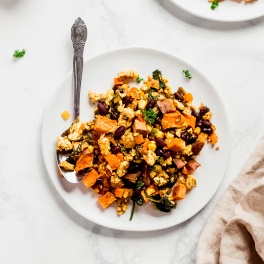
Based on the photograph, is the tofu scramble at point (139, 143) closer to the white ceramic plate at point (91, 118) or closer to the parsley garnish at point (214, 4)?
the white ceramic plate at point (91, 118)

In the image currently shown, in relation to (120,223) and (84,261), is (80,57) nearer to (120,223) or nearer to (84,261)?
(120,223)

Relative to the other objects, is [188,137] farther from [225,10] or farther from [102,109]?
[225,10]

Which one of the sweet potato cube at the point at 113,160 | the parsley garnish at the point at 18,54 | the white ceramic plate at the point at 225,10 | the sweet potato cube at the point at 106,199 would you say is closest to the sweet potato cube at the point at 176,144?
the sweet potato cube at the point at 113,160

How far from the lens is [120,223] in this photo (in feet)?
7.07

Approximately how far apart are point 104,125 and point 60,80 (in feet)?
1.06

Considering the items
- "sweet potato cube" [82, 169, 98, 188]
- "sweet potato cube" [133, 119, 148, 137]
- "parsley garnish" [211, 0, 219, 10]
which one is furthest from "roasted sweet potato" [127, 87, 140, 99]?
"parsley garnish" [211, 0, 219, 10]

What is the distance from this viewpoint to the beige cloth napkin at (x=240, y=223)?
2.02 m

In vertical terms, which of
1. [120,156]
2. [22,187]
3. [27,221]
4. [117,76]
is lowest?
[27,221]

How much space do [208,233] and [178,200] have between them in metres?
0.19

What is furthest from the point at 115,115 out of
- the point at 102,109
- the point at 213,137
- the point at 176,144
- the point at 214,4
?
the point at 214,4

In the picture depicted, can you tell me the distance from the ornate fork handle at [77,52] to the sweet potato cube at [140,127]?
0.25 metres

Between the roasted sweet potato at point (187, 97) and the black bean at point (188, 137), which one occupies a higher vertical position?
the roasted sweet potato at point (187, 97)

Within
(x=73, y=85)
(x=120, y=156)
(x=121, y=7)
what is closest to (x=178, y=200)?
(x=120, y=156)

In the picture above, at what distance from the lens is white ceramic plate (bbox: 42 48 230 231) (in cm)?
211
